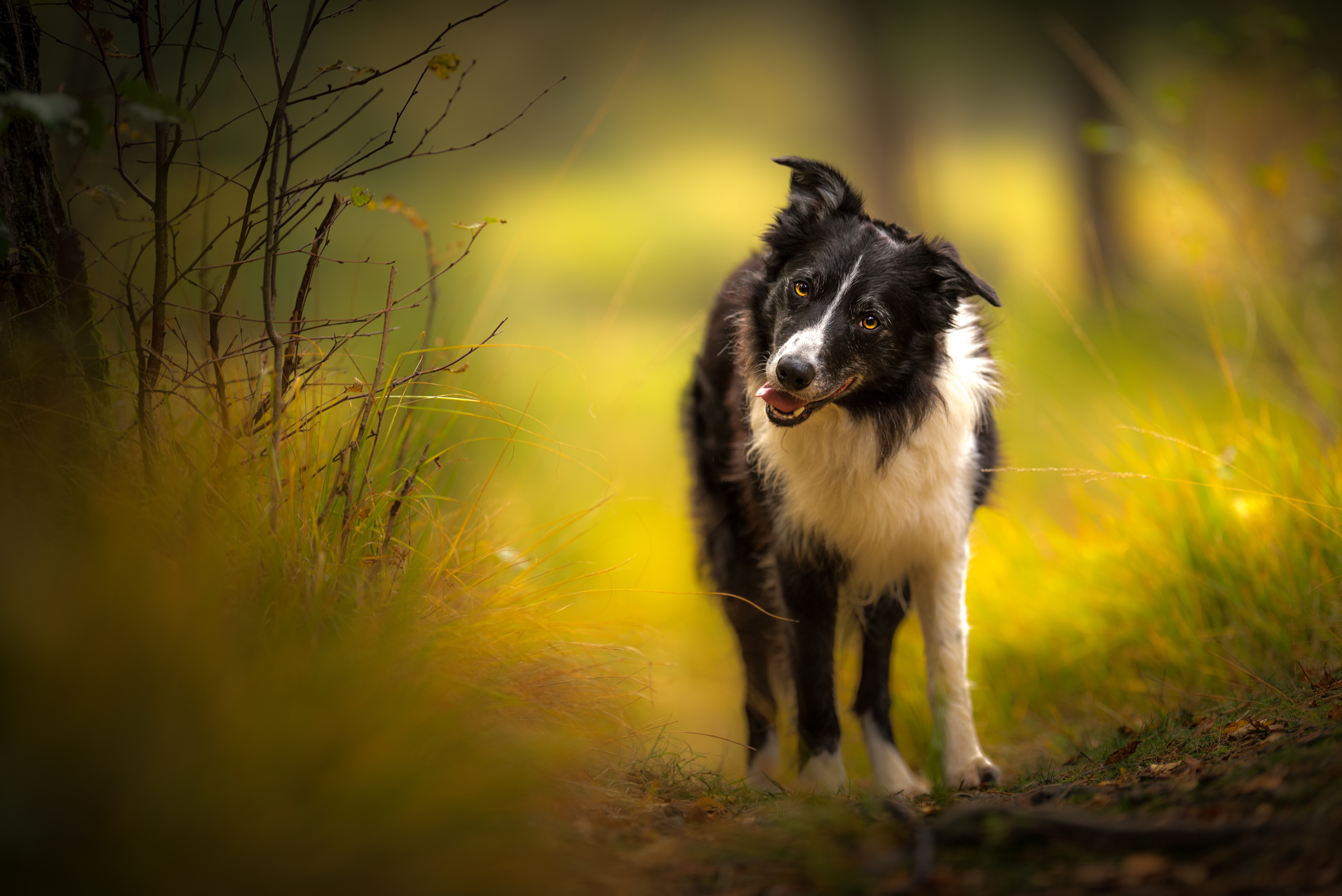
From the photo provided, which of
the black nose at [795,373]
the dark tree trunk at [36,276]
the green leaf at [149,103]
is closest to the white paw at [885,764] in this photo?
the black nose at [795,373]

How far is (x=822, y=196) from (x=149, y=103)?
217cm

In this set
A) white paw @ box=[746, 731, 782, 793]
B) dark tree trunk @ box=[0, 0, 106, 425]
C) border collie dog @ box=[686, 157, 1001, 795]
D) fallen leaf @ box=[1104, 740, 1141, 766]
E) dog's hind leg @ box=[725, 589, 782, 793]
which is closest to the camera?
dark tree trunk @ box=[0, 0, 106, 425]

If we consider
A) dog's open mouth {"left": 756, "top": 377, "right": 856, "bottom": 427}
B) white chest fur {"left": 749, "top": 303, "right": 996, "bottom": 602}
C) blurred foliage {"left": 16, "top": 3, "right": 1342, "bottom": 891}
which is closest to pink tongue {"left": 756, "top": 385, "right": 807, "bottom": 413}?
dog's open mouth {"left": 756, "top": 377, "right": 856, "bottom": 427}

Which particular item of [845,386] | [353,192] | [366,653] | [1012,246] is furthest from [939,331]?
[1012,246]

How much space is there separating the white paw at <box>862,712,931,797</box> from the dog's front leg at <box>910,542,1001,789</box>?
324mm

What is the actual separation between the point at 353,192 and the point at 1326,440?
4430 mm

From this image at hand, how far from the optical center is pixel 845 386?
2.87 metres

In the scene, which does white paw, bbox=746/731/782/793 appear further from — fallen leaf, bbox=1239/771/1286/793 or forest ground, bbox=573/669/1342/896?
fallen leaf, bbox=1239/771/1286/793

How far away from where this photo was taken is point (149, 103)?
1.80 metres

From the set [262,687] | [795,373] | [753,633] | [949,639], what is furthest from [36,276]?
[949,639]

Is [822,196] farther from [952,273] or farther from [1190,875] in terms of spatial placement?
[1190,875]

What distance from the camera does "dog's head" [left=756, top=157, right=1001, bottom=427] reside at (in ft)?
9.09

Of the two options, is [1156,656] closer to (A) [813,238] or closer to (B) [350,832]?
(A) [813,238]

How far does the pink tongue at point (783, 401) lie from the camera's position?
276 cm
